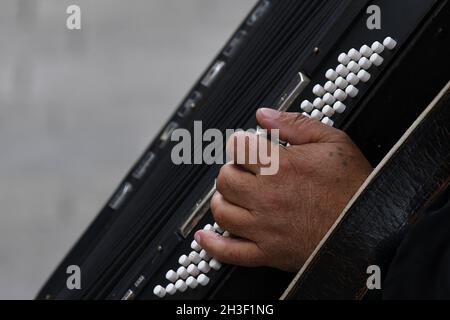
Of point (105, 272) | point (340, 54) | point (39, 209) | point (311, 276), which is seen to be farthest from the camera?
point (39, 209)

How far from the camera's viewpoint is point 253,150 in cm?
128

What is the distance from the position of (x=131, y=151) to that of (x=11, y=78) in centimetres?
49

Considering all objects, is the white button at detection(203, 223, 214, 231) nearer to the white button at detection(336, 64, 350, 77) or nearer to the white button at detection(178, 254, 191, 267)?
the white button at detection(178, 254, 191, 267)

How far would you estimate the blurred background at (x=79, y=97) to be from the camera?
3.00m

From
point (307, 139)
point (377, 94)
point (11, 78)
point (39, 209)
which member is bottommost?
point (39, 209)

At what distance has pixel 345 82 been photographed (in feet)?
4.21

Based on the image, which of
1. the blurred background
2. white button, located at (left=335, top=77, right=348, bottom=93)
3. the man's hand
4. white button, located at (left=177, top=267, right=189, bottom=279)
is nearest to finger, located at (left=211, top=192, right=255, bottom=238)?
the man's hand

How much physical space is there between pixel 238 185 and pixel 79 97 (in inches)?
76.3

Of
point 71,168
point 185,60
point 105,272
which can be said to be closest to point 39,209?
→ point 71,168

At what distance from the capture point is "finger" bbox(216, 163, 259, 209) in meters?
1.29

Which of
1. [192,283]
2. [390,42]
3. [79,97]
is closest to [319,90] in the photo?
[390,42]

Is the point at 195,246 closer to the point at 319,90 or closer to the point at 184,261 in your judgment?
the point at 184,261

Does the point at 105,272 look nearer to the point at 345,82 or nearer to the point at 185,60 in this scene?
the point at 345,82

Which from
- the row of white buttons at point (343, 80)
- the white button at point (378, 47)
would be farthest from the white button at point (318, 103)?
the white button at point (378, 47)
